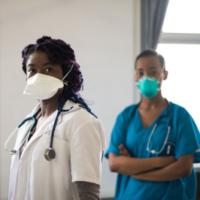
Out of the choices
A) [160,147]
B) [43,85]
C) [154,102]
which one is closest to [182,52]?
[154,102]

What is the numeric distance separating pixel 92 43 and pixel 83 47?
9 centimetres

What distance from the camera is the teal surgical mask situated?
1.40 meters

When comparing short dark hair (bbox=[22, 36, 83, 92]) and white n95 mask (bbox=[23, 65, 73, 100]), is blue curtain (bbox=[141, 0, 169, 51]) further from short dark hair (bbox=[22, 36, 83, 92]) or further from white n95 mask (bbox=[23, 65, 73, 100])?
white n95 mask (bbox=[23, 65, 73, 100])

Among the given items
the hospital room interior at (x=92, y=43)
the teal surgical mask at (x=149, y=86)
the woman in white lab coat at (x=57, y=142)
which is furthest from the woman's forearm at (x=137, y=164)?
the hospital room interior at (x=92, y=43)

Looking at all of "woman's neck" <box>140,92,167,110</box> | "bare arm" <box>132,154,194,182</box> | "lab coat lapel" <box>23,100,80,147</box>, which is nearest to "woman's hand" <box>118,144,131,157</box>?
"bare arm" <box>132,154,194,182</box>

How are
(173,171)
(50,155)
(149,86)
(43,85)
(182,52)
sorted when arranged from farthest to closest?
(182,52) → (149,86) → (173,171) → (43,85) → (50,155)

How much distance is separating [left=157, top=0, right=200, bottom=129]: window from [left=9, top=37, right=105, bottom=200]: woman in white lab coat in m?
1.62

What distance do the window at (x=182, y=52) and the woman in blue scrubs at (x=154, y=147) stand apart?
1297mm

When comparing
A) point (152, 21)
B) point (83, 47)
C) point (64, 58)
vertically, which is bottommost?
point (64, 58)

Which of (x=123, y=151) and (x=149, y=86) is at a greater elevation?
(x=149, y=86)

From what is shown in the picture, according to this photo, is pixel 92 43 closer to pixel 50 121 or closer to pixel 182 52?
pixel 182 52

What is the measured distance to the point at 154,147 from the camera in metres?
1.30

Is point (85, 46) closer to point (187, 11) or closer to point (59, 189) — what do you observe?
point (187, 11)

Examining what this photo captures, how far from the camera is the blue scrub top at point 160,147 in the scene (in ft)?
4.10
